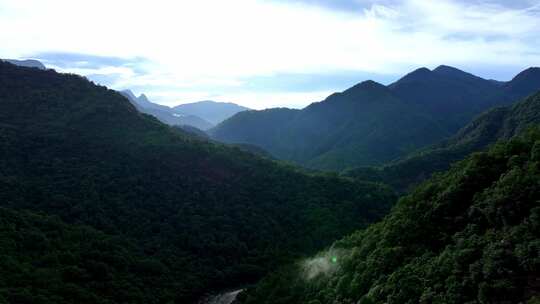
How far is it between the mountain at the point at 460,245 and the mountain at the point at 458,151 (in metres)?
79.3

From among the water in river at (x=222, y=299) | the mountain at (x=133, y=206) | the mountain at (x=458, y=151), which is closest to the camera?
the mountain at (x=133, y=206)

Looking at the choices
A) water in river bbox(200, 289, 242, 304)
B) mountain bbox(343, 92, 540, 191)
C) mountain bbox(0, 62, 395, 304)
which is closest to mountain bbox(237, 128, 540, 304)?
water in river bbox(200, 289, 242, 304)

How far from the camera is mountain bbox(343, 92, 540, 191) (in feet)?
370

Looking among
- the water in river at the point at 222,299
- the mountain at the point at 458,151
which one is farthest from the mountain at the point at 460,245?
the mountain at the point at 458,151

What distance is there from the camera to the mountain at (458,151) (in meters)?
113

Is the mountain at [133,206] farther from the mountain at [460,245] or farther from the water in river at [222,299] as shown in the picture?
the mountain at [460,245]

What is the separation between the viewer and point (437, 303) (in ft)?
65.3

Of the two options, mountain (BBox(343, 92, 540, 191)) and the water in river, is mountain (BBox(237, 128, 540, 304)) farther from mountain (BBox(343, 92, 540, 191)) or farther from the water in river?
mountain (BBox(343, 92, 540, 191))

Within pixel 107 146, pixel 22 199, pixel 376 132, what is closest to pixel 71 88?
pixel 107 146

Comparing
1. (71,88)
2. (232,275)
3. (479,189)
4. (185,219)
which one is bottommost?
(232,275)

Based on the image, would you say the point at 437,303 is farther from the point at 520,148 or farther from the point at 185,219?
the point at 185,219

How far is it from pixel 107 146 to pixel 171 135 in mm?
11232

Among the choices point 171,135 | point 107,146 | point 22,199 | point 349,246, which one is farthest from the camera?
point 171,135

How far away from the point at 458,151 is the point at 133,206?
92.3 meters
